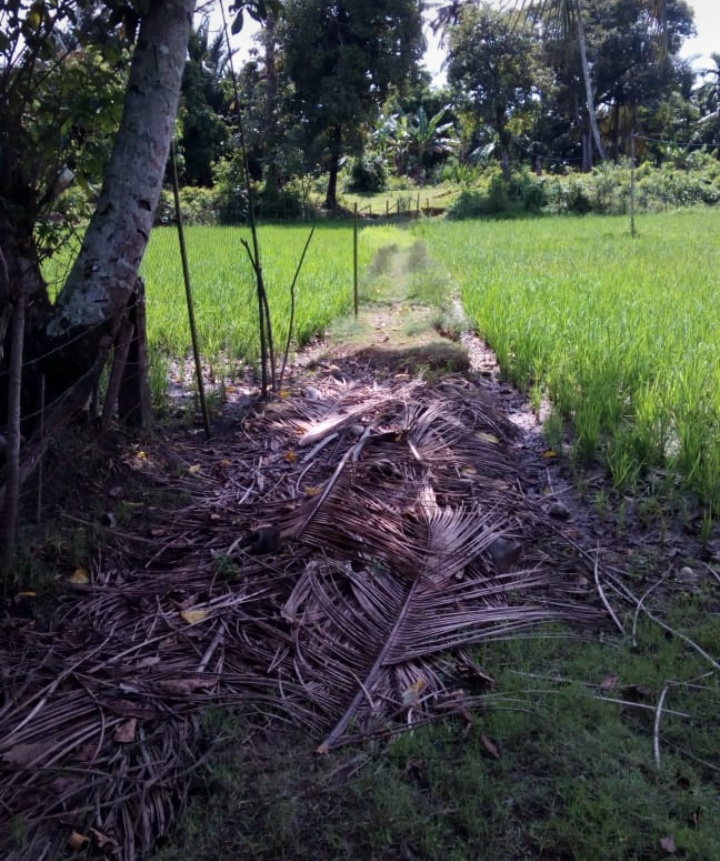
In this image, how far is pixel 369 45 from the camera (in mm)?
25047

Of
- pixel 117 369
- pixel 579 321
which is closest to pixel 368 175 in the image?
pixel 579 321

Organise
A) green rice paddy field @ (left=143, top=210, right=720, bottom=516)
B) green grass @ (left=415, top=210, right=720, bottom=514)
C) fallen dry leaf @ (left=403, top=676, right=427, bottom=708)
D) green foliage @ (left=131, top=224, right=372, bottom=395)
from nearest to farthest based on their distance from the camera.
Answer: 1. fallen dry leaf @ (left=403, top=676, right=427, bottom=708)
2. green grass @ (left=415, top=210, right=720, bottom=514)
3. green rice paddy field @ (left=143, top=210, right=720, bottom=516)
4. green foliage @ (left=131, top=224, right=372, bottom=395)

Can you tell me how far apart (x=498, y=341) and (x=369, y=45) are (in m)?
22.2

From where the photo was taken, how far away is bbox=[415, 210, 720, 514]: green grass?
12.9 feet

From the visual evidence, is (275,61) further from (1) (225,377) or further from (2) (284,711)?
(2) (284,711)

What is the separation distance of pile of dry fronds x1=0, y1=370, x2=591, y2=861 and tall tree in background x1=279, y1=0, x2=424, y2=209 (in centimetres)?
2322

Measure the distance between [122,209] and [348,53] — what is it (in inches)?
926

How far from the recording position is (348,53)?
24281 mm

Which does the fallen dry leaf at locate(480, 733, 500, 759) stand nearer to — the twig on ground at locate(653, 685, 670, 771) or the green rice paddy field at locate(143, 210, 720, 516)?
the twig on ground at locate(653, 685, 670, 771)

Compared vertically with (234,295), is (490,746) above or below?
below

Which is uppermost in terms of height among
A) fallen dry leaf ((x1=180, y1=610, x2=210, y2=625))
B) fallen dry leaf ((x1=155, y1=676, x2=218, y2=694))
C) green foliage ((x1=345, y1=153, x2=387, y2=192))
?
green foliage ((x1=345, y1=153, x2=387, y2=192))

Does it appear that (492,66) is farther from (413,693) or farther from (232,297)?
(413,693)

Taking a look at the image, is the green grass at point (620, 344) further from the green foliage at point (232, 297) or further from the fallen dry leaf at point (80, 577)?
the fallen dry leaf at point (80, 577)

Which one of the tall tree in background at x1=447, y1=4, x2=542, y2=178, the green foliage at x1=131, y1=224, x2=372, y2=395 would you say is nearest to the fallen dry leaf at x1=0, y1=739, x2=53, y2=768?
the green foliage at x1=131, y1=224, x2=372, y2=395
